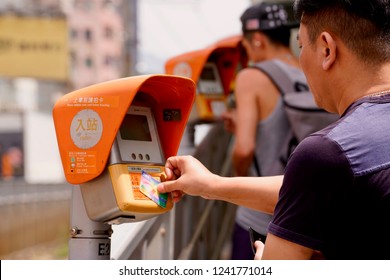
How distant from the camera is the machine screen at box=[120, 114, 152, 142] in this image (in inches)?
81.3

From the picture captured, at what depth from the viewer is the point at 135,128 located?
2107mm

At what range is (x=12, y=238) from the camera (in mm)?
21062

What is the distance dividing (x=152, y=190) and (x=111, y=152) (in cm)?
14

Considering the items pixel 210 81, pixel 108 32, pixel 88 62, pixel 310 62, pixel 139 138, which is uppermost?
pixel 310 62

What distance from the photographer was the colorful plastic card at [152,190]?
79.3 inches

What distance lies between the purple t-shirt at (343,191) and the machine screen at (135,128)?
1.76 ft

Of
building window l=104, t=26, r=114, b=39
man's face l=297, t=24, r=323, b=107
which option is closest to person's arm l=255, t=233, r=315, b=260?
man's face l=297, t=24, r=323, b=107

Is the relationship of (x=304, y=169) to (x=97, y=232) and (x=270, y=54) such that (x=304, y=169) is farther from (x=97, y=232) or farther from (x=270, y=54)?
(x=270, y=54)

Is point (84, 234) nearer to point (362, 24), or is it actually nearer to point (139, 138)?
point (139, 138)

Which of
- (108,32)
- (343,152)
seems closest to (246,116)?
(343,152)

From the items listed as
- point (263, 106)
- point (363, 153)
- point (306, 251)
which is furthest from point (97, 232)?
point (263, 106)

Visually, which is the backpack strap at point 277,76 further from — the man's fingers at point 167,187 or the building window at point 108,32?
the building window at point 108,32

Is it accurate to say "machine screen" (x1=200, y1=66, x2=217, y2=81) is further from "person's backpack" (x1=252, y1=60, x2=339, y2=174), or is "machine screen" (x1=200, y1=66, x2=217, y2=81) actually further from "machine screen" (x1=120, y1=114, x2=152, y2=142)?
"machine screen" (x1=120, y1=114, x2=152, y2=142)
